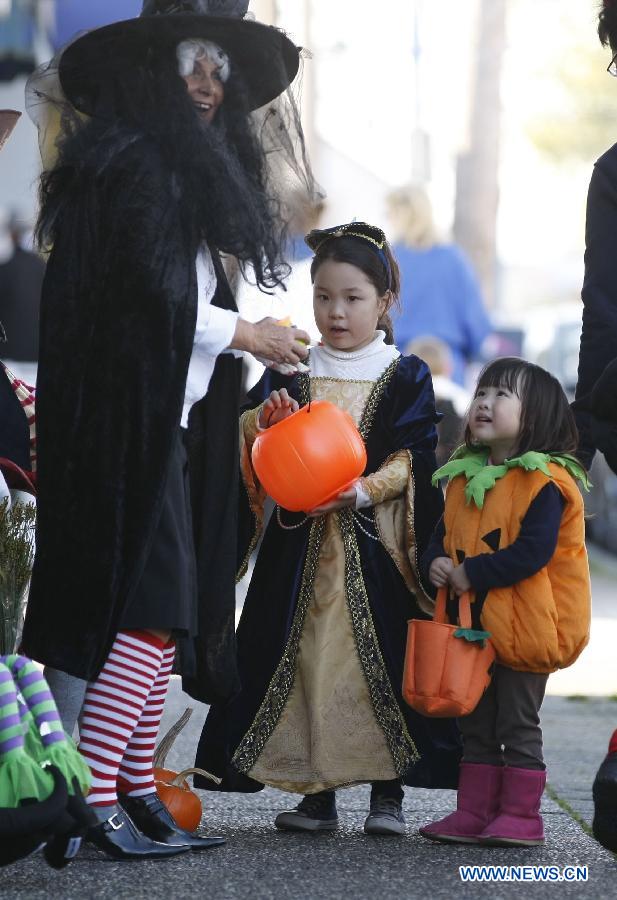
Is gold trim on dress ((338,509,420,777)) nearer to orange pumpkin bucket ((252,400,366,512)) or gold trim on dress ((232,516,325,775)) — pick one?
gold trim on dress ((232,516,325,775))

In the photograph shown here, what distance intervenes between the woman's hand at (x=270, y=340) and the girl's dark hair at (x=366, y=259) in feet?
1.81

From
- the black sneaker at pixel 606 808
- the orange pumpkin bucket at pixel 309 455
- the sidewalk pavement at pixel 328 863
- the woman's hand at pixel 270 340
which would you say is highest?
the woman's hand at pixel 270 340

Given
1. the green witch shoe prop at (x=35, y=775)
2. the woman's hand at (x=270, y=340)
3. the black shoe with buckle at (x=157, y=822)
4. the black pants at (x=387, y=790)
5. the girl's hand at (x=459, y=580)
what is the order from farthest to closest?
the black pants at (x=387, y=790)
the girl's hand at (x=459, y=580)
the black shoe with buckle at (x=157, y=822)
the woman's hand at (x=270, y=340)
the green witch shoe prop at (x=35, y=775)

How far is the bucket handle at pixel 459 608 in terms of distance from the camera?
376 centimetres

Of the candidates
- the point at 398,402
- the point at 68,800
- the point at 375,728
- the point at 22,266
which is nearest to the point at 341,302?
the point at 398,402

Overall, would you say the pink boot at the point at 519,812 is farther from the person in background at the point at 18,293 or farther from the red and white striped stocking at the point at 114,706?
the person in background at the point at 18,293

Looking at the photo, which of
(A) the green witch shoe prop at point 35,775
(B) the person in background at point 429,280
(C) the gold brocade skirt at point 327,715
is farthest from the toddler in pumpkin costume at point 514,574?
(B) the person in background at point 429,280

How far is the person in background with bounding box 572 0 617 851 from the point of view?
388cm

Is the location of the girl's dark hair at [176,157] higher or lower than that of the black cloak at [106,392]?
higher

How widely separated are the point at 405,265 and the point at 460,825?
664 cm

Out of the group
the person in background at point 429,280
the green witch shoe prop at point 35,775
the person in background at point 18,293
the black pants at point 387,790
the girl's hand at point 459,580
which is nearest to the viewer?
the green witch shoe prop at point 35,775

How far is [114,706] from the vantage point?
3.45m

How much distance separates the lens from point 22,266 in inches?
360

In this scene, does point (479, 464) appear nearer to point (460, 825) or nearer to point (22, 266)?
point (460, 825)
